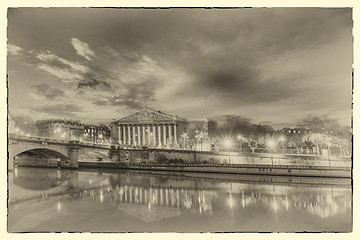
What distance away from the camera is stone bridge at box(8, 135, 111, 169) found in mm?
4586

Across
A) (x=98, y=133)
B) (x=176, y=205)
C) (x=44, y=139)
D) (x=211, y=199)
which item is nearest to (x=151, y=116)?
(x=98, y=133)

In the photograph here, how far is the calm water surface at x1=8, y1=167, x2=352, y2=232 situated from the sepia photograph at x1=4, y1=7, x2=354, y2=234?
0.04 ft

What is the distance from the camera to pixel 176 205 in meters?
4.50

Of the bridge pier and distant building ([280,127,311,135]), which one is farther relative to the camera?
the bridge pier

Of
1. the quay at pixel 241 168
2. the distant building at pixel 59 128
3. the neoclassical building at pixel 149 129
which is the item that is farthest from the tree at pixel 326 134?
the distant building at pixel 59 128

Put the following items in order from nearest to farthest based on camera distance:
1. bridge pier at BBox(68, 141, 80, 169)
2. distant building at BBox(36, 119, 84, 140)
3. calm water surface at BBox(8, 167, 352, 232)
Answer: calm water surface at BBox(8, 167, 352, 232)
distant building at BBox(36, 119, 84, 140)
bridge pier at BBox(68, 141, 80, 169)

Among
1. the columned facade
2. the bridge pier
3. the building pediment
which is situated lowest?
the bridge pier

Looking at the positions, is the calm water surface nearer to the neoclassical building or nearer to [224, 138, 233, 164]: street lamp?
[224, 138, 233, 164]: street lamp

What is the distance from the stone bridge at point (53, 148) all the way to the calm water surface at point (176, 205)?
0.81ft

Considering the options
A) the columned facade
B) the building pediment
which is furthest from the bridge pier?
the building pediment

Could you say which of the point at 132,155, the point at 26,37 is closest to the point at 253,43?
the point at 132,155

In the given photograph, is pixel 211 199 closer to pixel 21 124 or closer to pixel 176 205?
pixel 176 205

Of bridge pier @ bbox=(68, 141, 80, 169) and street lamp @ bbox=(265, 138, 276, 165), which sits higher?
street lamp @ bbox=(265, 138, 276, 165)

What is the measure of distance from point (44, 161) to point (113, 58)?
1617 millimetres
